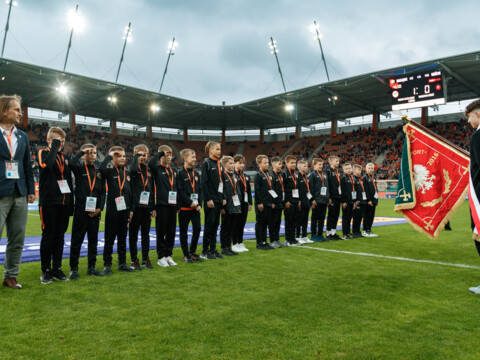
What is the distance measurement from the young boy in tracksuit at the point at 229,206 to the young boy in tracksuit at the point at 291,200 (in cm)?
131

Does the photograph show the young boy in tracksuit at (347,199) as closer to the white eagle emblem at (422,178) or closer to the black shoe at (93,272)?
the white eagle emblem at (422,178)

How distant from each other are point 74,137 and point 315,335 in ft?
127

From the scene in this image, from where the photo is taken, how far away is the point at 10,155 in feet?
12.1

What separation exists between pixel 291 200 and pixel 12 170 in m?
5.06

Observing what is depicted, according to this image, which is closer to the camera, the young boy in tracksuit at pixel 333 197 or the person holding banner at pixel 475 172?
the person holding banner at pixel 475 172

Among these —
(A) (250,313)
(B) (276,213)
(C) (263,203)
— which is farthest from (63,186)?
(B) (276,213)

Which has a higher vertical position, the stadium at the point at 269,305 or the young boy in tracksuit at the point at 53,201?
the young boy in tracksuit at the point at 53,201

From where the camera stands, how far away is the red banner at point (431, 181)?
4.77m

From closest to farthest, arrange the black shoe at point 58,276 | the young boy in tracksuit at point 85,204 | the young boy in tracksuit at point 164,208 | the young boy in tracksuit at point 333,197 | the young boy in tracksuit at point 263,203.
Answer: the black shoe at point 58,276 < the young boy in tracksuit at point 85,204 < the young boy in tracksuit at point 164,208 < the young boy in tracksuit at point 263,203 < the young boy in tracksuit at point 333,197

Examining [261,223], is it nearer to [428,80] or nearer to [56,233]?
[56,233]

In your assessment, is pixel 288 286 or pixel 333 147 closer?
pixel 288 286

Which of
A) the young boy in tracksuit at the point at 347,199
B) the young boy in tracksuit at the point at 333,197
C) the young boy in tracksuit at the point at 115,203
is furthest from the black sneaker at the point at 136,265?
the young boy in tracksuit at the point at 347,199

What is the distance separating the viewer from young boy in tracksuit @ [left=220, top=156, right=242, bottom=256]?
607 centimetres

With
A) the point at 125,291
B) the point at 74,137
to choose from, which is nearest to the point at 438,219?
the point at 125,291
